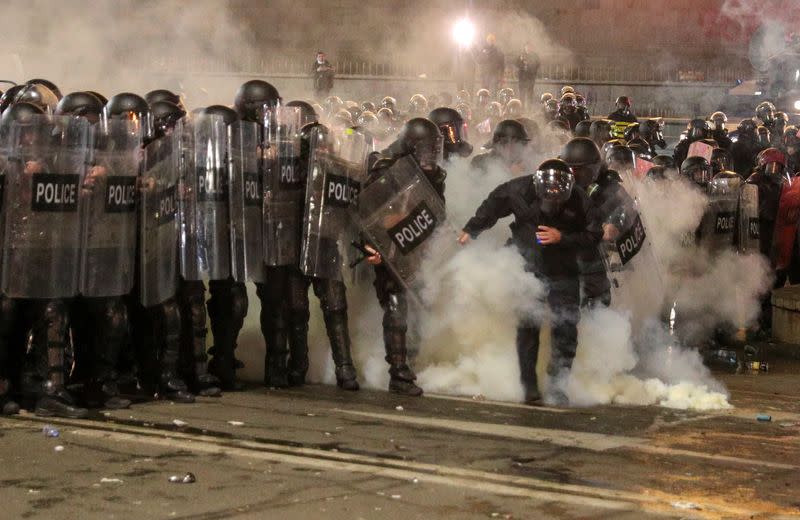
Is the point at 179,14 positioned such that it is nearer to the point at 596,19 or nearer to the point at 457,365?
the point at 596,19

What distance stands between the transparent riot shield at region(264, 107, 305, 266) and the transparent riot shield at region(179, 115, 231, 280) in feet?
1.29

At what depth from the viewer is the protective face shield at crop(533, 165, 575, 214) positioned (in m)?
9.46

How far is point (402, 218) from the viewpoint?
9.95 m

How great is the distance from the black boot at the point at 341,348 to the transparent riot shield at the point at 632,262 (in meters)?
1.97

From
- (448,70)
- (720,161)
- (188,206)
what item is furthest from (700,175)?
(448,70)

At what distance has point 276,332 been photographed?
10055mm

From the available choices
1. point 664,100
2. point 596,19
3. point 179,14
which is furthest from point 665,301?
point 596,19

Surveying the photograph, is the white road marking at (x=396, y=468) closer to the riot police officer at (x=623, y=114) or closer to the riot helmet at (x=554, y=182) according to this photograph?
the riot helmet at (x=554, y=182)

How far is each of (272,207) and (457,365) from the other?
182 centimetres

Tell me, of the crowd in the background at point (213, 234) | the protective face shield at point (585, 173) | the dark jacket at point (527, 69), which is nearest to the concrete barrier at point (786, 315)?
the crowd in the background at point (213, 234)

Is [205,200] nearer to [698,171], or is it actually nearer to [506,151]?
[506,151]

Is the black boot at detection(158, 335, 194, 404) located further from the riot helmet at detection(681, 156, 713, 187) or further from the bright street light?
the bright street light

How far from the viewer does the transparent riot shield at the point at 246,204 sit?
31.0 ft

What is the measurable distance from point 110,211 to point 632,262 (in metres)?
4.38
